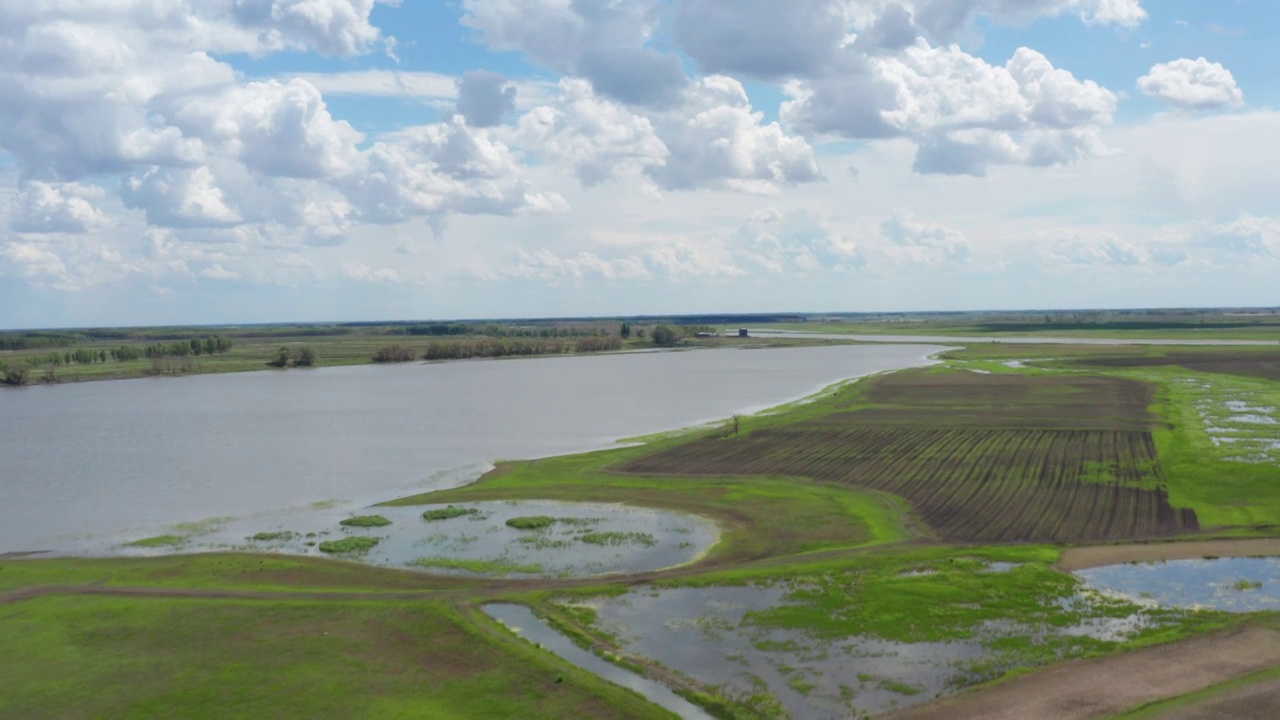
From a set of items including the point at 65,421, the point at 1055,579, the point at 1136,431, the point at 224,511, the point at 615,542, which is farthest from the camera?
the point at 65,421

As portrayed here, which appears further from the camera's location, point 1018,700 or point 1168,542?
point 1168,542

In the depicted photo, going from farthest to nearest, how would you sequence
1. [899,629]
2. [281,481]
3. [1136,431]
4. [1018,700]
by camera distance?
1. [1136,431]
2. [281,481]
3. [899,629]
4. [1018,700]

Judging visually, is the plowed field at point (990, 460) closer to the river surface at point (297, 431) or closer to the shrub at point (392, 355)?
the river surface at point (297, 431)

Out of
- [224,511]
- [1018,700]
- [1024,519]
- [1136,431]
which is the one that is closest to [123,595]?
[224,511]

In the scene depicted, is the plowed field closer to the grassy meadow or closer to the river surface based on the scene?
the grassy meadow

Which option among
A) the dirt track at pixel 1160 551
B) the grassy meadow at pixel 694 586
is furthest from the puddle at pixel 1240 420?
the dirt track at pixel 1160 551

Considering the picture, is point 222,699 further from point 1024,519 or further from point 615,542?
point 1024,519

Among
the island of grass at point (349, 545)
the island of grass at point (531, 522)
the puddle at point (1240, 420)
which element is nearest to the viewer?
the island of grass at point (349, 545)
